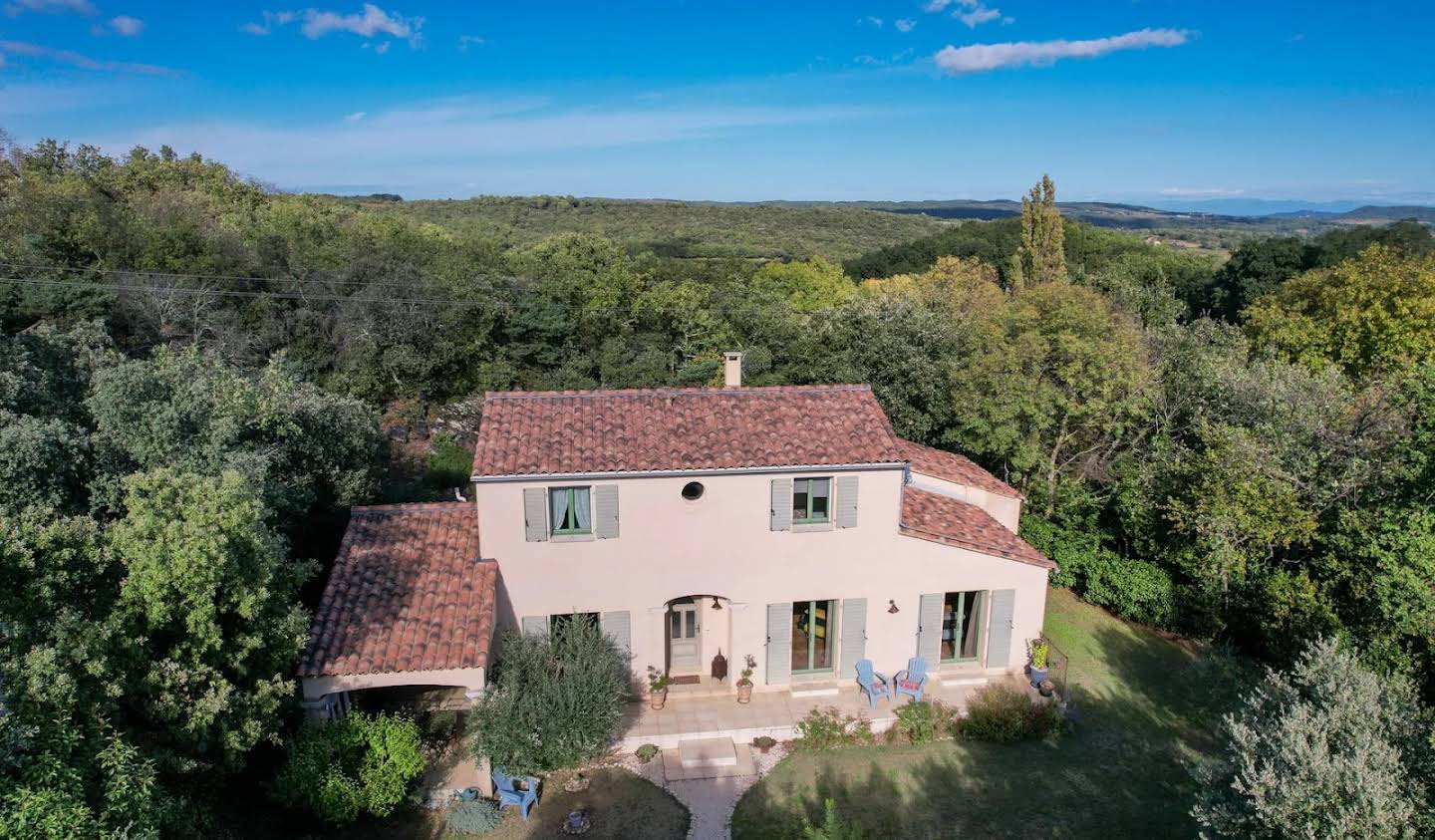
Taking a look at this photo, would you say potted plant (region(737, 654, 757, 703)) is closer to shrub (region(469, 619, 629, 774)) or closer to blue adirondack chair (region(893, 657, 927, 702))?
shrub (region(469, 619, 629, 774))

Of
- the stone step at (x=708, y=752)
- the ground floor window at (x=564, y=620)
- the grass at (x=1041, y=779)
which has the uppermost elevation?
the ground floor window at (x=564, y=620)

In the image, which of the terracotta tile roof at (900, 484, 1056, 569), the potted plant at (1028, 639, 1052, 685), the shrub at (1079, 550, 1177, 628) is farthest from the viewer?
the shrub at (1079, 550, 1177, 628)

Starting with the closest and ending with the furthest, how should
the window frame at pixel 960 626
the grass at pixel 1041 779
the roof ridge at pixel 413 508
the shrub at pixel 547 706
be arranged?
1. the shrub at pixel 547 706
2. the grass at pixel 1041 779
3. the roof ridge at pixel 413 508
4. the window frame at pixel 960 626

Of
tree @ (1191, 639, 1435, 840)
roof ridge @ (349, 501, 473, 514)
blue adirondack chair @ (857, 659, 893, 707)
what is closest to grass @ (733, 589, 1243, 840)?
blue adirondack chair @ (857, 659, 893, 707)

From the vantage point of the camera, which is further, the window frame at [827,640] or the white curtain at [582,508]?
the window frame at [827,640]

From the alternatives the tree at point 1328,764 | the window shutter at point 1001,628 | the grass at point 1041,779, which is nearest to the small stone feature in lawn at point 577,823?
the grass at point 1041,779

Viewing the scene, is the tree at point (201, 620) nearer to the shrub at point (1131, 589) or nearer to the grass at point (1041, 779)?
the grass at point (1041, 779)
